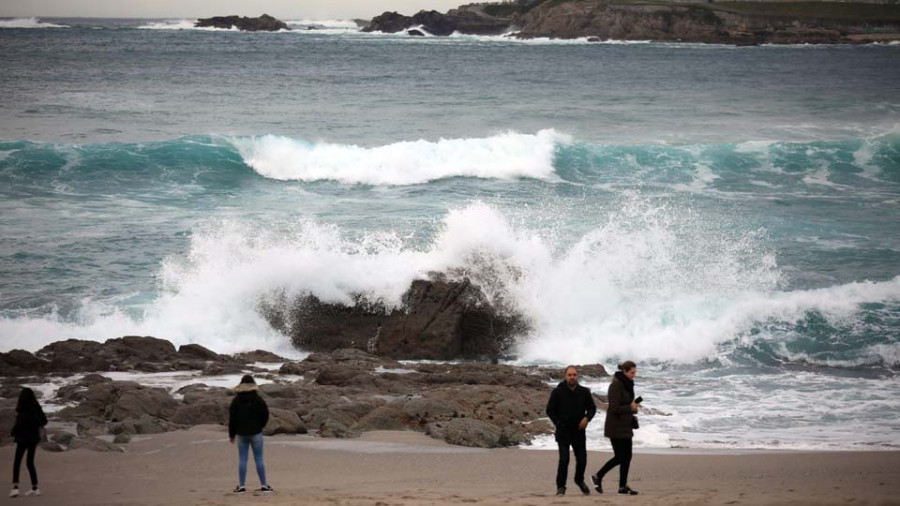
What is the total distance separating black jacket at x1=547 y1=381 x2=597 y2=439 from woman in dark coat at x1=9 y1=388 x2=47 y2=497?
13.9 ft

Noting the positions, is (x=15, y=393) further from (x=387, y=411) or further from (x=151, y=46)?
(x=151, y=46)

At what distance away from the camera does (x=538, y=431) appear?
34.3 feet

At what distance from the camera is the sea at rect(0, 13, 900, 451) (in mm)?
14555

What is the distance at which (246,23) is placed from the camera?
11681 centimetres

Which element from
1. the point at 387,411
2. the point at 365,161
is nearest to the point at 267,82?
the point at 365,161

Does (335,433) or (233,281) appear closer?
(335,433)

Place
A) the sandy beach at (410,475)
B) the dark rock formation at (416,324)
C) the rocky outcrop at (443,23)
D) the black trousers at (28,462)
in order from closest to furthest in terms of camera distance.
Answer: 1. the sandy beach at (410,475)
2. the black trousers at (28,462)
3. the dark rock formation at (416,324)
4. the rocky outcrop at (443,23)

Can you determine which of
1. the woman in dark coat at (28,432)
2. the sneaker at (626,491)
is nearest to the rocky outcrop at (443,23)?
the woman in dark coat at (28,432)

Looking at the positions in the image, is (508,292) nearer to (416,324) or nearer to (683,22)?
(416,324)

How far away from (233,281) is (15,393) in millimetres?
5104

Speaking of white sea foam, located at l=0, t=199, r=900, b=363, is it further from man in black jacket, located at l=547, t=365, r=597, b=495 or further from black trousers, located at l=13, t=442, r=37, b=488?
black trousers, located at l=13, t=442, r=37, b=488

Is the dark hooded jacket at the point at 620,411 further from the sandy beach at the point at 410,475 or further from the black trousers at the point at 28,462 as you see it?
the black trousers at the point at 28,462

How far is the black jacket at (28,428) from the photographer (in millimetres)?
8031

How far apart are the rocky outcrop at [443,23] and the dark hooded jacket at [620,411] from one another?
108m
